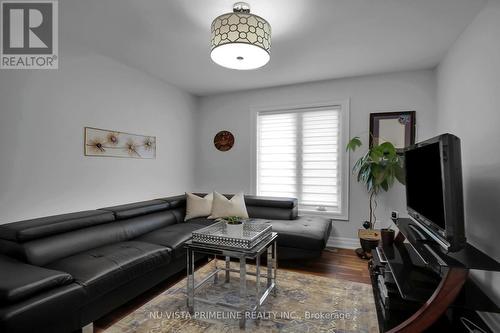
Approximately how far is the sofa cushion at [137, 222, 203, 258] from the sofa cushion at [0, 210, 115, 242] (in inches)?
19.6

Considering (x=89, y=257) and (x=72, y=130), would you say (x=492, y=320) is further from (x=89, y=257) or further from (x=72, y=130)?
(x=72, y=130)

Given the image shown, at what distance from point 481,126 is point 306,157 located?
7.55ft

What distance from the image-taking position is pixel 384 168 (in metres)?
3.23

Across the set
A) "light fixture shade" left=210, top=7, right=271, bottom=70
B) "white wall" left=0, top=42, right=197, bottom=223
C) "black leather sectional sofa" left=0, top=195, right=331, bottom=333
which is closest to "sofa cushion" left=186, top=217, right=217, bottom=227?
"black leather sectional sofa" left=0, top=195, right=331, bottom=333

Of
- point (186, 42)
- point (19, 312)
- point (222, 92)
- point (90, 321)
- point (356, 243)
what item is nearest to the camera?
point (19, 312)

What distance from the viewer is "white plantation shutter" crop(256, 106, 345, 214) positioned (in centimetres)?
397

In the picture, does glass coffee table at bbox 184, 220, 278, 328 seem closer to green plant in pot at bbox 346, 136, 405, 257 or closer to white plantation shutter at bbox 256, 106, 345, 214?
green plant in pot at bbox 346, 136, 405, 257

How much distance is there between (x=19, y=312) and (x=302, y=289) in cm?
215

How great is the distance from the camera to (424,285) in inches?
66.8

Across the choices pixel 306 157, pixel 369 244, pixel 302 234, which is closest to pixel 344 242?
pixel 369 244

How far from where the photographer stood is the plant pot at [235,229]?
7.14 feet

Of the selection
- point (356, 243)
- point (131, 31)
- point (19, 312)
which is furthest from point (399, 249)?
point (131, 31)

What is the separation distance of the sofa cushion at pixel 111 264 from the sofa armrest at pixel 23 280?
0.14 meters

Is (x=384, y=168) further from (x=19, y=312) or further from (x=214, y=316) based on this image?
(x=19, y=312)
